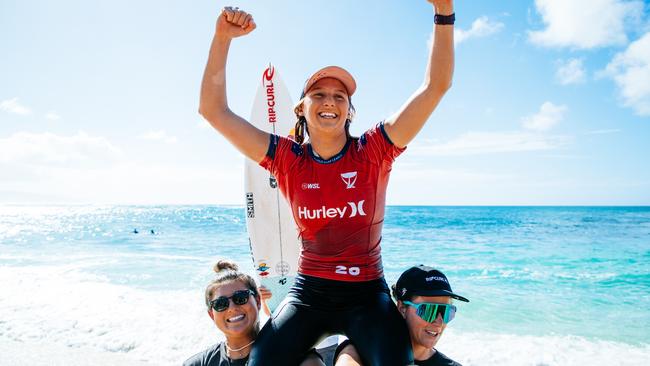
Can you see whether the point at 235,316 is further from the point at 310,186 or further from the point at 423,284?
the point at 423,284

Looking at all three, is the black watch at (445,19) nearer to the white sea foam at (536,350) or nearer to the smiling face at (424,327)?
the smiling face at (424,327)

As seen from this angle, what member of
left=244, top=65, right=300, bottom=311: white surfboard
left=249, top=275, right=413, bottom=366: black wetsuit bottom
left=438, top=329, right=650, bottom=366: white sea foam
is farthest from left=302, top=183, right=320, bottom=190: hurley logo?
left=438, top=329, right=650, bottom=366: white sea foam

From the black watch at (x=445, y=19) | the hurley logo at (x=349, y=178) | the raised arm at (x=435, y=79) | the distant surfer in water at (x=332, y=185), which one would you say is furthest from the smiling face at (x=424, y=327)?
the black watch at (x=445, y=19)

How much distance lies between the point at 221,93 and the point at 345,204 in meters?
0.98

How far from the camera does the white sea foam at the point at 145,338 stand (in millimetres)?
6211

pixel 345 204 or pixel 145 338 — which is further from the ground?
pixel 345 204

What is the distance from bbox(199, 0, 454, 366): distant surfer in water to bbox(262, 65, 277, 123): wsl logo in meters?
3.52

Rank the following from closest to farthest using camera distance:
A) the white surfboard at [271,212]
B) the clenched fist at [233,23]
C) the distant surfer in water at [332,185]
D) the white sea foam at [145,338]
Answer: the distant surfer in water at [332,185] → the clenched fist at [233,23] → the white surfboard at [271,212] → the white sea foam at [145,338]

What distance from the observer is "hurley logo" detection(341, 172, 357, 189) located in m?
2.29

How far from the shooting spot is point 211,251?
2080 cm

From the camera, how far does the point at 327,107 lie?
7.78ft

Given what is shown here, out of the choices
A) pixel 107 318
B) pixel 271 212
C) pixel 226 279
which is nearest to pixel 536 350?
pixel 271 212

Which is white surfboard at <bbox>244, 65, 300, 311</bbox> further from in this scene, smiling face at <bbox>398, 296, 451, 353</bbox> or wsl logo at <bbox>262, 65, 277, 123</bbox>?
smiling face at <bbox>398, 296, 451, 353</bbox>

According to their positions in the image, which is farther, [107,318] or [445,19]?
[107,318]
